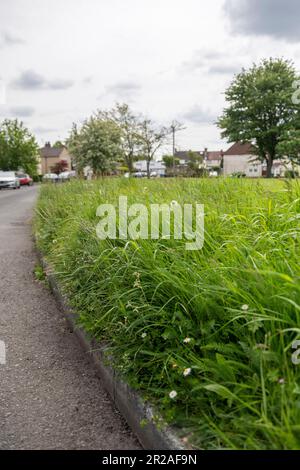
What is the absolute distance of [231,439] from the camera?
1688 millimetres

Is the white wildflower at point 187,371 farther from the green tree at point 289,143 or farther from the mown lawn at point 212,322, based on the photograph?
the green tree at point 289,143

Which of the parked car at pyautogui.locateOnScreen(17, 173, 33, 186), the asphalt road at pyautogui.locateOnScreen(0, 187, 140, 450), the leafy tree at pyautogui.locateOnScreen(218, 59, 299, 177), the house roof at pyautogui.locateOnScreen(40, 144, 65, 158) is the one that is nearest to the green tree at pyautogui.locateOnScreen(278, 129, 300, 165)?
the leafy tree at pyautogui.locateOnScreen(218, 59, 299, 177)

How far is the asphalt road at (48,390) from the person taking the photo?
2.18 metres

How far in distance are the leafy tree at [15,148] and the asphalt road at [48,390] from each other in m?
52.9

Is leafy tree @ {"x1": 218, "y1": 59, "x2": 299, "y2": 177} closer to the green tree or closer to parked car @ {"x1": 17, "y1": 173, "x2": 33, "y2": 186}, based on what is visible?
the green tree

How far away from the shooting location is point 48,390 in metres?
2.70

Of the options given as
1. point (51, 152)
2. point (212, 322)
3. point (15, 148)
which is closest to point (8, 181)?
point (15, 148)

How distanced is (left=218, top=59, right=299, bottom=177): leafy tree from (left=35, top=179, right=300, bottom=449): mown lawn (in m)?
35.0

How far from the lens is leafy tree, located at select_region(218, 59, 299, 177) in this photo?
37188 millimetres

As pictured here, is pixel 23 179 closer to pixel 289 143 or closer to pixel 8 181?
pixel 8 181

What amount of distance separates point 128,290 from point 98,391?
0.68 m

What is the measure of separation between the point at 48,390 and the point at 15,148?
55913 millimetres

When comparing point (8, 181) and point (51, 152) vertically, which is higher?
point (51, 152)

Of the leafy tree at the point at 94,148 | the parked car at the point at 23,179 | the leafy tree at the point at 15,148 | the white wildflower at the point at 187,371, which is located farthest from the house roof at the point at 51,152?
the white wildflower at the point at 187,371
